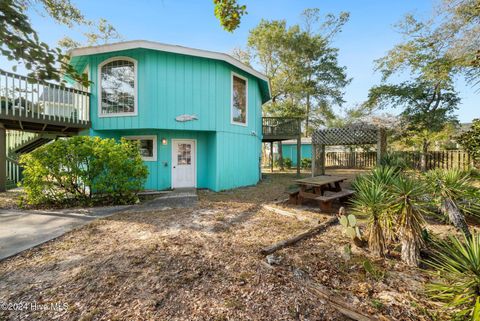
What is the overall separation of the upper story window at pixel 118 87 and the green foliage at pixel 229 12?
5.44 meters

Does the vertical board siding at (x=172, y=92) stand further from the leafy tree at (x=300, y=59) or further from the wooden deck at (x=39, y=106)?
the leafy tree at (x=300, y=59)

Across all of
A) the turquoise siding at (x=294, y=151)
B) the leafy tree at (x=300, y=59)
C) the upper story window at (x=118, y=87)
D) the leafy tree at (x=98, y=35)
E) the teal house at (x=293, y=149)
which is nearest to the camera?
the upper story window at (x=118, y=87)

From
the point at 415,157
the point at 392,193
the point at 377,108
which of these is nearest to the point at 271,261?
the point at 392,193

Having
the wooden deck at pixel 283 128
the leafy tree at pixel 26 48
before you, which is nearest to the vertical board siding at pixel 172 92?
the wooden deck at pixel 283 128

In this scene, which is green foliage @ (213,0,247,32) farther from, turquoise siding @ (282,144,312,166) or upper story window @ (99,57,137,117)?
turquoise siding @ (282,144,312,166)

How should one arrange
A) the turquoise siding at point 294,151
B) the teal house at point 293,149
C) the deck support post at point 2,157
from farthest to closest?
the turquoise siding at point 294,151 < the teal house at point 293,149 < the deck support post at point 2,157

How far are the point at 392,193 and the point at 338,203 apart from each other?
10.9 feet

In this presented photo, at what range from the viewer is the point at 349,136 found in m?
8.83

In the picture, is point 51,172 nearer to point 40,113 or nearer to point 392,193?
point 40,113

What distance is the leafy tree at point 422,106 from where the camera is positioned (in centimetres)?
1338

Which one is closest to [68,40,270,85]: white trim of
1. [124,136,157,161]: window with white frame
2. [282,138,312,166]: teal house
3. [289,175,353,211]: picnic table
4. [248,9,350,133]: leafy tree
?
[124,136,157,161]: window with white frame

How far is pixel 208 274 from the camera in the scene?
2611mm

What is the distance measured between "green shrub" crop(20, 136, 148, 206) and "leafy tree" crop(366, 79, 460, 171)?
16.1 m

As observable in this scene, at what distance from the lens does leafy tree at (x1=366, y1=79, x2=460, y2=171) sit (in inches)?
527
